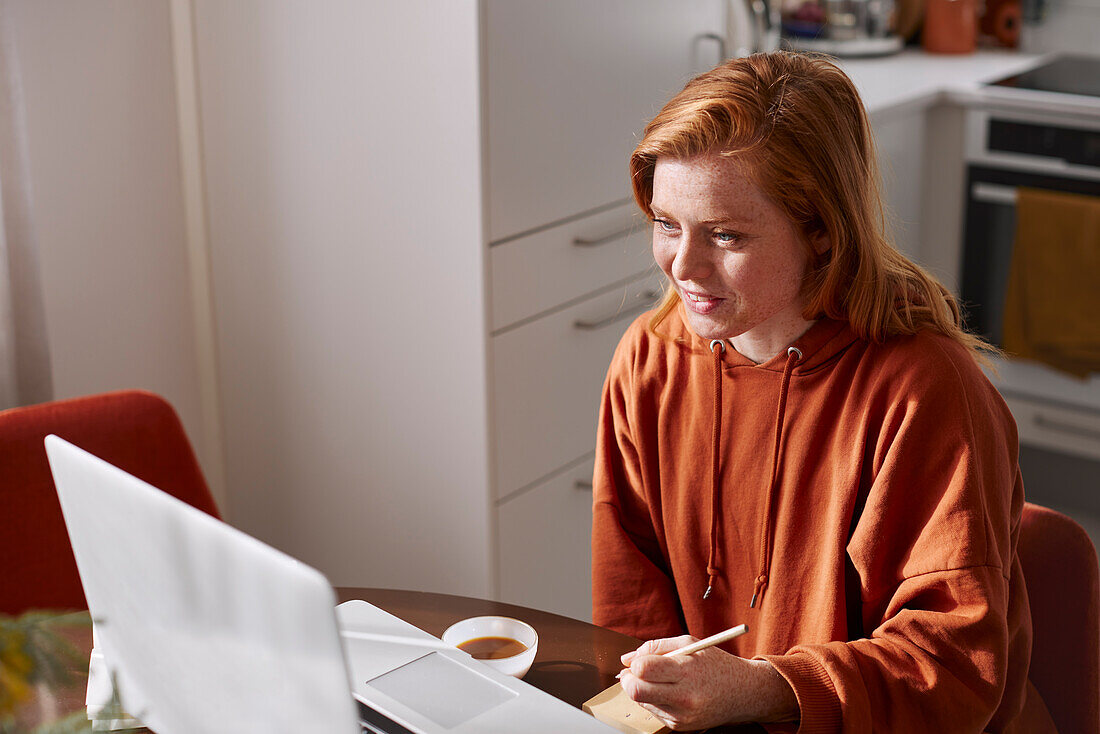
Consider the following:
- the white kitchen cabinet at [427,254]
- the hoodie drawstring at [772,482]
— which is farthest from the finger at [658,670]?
the white kitchen cabinet at [427,254]

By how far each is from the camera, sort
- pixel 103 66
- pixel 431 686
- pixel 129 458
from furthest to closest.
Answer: pixel 103 66, pixel 129 458, pixel 431 686

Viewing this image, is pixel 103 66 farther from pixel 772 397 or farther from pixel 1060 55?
pixel 1060 55

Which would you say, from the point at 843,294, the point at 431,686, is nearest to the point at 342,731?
the point at 431,686

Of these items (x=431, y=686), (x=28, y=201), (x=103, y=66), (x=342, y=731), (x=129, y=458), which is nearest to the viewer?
(x=342, y=731)

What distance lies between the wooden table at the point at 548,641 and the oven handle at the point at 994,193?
6.74 feet

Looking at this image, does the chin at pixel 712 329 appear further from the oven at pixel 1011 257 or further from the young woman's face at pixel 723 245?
the oven at pixel 1011 257

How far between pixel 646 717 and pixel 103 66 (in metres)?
1.53

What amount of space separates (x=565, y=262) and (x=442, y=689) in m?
1.09

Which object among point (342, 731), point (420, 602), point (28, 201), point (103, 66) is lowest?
point (420, 602)

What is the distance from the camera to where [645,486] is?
1.36 meters

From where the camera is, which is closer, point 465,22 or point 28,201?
point 465,22

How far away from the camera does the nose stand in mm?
1148

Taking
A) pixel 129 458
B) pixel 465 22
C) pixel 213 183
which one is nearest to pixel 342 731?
pixel 129 458

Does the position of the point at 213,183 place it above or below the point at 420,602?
above
